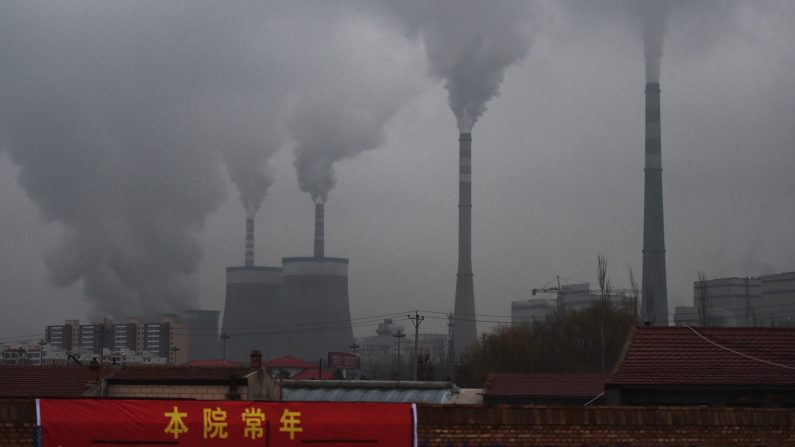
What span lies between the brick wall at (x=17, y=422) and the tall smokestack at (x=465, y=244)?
7379cm

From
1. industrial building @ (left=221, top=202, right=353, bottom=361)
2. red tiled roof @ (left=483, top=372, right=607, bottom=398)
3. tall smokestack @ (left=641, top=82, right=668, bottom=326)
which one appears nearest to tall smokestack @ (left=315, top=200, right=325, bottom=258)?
industrial building @ (left=221, top=202, right=353, bottom=361)

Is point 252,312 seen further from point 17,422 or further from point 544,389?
point 17,422

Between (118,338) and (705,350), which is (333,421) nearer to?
(705,350)

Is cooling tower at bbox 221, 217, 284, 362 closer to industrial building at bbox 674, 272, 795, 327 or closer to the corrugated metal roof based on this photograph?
industrial building at bbox 674, 272, 795, 327

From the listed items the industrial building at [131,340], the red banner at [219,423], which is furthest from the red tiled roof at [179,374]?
the industrial building at [131,340]

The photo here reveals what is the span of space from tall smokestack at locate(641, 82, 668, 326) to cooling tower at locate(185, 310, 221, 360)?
59.9m

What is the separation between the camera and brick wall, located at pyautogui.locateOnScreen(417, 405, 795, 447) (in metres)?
11.2

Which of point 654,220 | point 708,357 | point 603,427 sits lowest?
point 603,427

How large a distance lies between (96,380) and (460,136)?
64.7 meters

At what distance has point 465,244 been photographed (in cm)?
8444

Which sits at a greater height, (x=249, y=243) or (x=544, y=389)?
(x=249, y=243)

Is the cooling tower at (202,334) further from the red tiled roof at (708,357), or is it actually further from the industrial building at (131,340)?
the red tiled roof at (708,357)

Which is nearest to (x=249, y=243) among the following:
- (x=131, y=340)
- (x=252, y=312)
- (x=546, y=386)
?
(x=252, y=312)

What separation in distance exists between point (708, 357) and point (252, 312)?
9338cm
